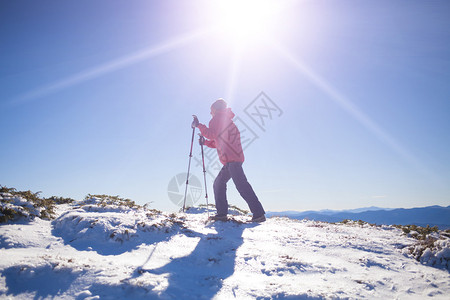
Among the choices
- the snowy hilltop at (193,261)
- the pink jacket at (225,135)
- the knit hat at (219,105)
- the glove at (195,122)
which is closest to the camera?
the snowy hilltop at (193,261)

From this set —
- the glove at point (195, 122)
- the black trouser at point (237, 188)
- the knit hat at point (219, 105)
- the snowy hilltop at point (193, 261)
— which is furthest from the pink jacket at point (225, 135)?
the snowy hilltop at point (193, 261)

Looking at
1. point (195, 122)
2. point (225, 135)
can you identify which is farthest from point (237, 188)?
point (195, 122)

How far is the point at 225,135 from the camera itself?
8.91m

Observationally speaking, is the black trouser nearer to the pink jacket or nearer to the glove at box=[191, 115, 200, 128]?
the pink jacket

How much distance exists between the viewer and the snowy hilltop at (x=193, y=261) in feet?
11.0

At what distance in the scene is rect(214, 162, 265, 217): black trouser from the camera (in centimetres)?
866

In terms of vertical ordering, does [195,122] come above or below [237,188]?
above

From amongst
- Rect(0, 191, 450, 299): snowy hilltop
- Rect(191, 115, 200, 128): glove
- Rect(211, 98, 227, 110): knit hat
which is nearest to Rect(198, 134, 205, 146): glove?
Rect(191, 115, 200, 128): glove

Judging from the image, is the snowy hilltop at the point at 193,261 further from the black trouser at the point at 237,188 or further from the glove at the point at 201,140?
the glove at the point at 201,140

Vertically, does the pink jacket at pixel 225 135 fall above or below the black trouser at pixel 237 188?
above

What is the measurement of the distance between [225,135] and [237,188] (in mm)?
2105

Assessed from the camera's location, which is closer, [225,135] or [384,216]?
[225,135]

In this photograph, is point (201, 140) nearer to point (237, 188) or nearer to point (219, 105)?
point (219, 105)

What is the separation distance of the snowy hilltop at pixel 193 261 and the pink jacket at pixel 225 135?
9.41 feet
